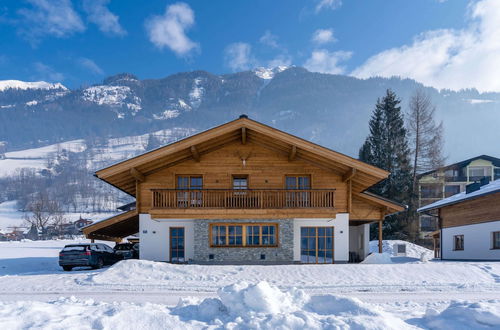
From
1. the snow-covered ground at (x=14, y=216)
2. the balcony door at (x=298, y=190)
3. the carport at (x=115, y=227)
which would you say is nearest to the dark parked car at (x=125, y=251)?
the carport at (x=115, y=227)

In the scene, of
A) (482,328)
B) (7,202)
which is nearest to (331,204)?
(482,328)

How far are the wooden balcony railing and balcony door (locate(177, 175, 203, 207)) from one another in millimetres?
199

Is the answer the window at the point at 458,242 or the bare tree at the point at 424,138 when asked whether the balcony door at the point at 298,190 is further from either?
the bare tree at the point at 424,138

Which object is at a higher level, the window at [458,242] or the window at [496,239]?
the window at [496,239]

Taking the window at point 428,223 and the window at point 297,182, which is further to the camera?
the window at point 428,223

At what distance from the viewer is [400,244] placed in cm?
2552

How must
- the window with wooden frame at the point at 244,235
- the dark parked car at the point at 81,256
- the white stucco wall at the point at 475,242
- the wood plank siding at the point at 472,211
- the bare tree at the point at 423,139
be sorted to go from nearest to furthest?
the dark parked car at the point at 81,256 < the window with wooden frame at the point at 244,235 < the wood plank siding at the point at 472,211 < the white stucco wall at the point at 475,242 < the bare tree at the point at 423,139

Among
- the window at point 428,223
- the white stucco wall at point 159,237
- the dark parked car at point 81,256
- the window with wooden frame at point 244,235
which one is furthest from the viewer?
the window at point 428,223

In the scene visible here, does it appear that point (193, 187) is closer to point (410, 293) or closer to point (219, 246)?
point (219, 246)

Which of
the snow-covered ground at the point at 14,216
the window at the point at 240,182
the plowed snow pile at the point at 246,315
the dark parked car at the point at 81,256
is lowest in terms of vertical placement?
the snow-covered ground at the point at 14,216

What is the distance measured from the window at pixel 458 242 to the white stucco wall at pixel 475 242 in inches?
7.8

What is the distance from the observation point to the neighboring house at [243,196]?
16438 mm

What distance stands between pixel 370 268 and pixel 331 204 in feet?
13.1

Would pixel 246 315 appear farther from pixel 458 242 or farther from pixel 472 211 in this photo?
pixel 458 242
